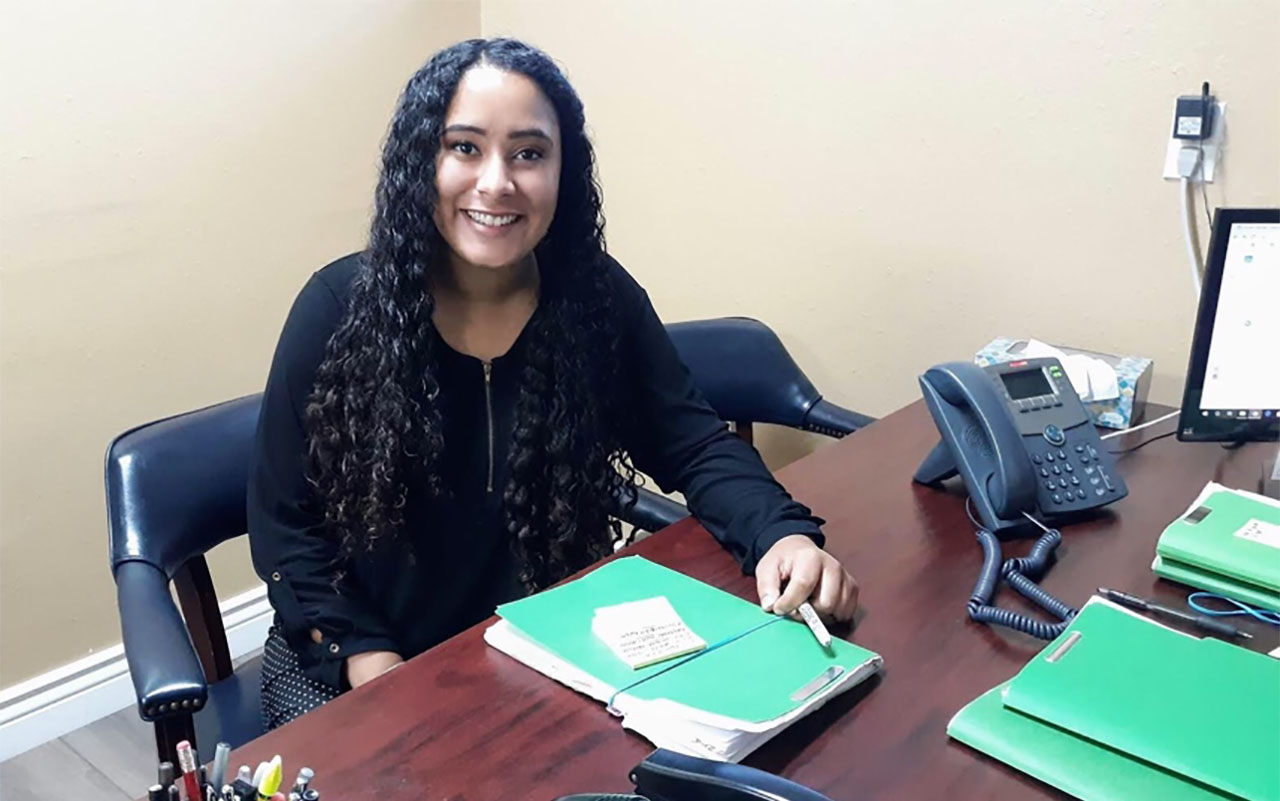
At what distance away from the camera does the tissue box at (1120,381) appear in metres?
1.60

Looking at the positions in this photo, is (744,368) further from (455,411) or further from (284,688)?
(284,688)

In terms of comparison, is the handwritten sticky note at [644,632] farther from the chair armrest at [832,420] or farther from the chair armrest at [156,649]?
the chair armrest at [832,420]

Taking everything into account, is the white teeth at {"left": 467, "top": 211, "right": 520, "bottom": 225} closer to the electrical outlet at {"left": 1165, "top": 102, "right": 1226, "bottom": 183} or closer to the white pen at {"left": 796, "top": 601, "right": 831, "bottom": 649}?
the white pen at {"left": 796, "top": 601, "right": 831, "bottom": 649}

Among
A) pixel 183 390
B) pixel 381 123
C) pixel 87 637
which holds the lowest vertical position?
pixel 87 637

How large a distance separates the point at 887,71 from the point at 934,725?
4.15 feet

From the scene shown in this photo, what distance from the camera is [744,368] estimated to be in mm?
2018

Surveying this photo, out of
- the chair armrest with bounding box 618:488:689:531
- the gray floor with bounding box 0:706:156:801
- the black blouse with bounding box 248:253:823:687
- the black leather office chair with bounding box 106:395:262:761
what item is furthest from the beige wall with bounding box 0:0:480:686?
the chair armrest with bounding box 618:488:689:531

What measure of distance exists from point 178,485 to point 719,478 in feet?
2.28

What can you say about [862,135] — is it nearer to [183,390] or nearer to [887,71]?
[887,71]

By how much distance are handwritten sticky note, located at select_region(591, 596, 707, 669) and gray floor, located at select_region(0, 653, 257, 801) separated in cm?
129

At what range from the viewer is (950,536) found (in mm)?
1313

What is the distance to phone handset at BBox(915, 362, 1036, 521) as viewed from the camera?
1291 millimetres

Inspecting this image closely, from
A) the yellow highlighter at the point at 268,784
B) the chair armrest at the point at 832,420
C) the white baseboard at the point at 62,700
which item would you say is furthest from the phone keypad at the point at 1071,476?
the white baseboard at the point at 62,700

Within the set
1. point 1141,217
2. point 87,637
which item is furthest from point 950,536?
point 87,637
